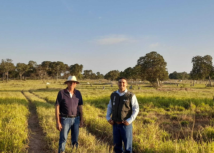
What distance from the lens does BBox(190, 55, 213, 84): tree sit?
153ft

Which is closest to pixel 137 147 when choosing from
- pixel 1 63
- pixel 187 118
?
pixel 187 118

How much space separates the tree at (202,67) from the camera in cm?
4675

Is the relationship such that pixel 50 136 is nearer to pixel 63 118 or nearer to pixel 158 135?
pixel 63 118

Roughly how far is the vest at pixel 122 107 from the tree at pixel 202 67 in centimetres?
5011

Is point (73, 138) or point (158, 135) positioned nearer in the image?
point (73, 138)

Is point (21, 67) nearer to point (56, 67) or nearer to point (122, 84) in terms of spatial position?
point (56, 67)

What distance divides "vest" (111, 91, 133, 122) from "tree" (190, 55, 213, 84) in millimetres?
50113

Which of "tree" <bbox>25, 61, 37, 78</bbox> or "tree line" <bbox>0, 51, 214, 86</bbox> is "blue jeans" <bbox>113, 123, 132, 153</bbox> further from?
"tree" <bbox>25, 61, 37, 78</bbox>

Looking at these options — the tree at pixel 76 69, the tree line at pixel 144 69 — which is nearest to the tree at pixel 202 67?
the tree line at pixel 144 69

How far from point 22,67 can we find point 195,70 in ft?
236

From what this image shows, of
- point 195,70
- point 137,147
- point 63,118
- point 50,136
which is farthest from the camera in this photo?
point 195,70

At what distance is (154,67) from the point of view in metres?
35.1

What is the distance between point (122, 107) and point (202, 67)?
50.4m

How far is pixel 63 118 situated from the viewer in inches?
173
